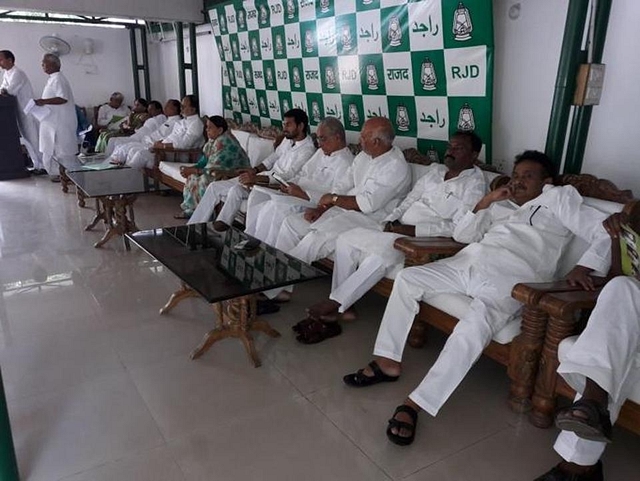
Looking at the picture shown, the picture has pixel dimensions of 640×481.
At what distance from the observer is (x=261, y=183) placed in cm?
375

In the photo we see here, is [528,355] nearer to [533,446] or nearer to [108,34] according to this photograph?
[533,446]

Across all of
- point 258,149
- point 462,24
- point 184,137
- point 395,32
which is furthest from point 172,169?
point 462,24

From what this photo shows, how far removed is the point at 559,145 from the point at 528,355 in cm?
120

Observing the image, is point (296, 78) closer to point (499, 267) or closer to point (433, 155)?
point (433, 155)

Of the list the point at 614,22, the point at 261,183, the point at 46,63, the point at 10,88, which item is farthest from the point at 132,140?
the point at 614,22

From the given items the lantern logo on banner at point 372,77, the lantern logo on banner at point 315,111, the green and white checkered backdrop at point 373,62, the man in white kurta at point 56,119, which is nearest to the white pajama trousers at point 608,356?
the green and white checkered backdrop at point 373,62

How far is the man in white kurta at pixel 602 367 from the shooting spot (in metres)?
1.54

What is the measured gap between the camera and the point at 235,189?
12.2 feet

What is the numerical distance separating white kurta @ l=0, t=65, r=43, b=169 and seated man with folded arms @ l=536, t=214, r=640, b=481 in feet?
23.0

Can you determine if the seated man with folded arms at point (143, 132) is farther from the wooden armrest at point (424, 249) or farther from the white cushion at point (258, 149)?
the wooden armrest at point (424, 249)

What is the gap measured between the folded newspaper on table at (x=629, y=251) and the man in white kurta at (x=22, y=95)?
22.8ft

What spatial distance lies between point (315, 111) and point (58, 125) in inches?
153

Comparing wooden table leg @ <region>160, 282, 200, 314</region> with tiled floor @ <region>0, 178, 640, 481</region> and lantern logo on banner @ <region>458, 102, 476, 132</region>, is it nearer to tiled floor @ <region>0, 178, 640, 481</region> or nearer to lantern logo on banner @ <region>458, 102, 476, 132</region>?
tiled floor @ <region>0, 178, 640, 481</region>

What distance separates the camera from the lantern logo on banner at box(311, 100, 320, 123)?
4.33 m
